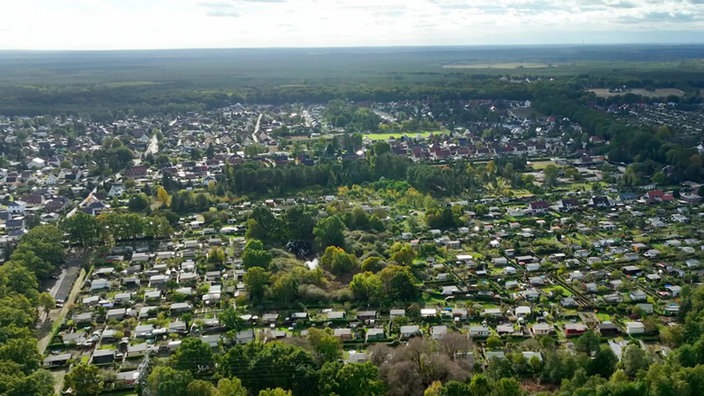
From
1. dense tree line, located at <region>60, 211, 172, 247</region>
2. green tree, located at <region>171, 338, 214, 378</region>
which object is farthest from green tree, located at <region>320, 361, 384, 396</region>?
dense tree line, located at <region>60, 211, 172, 247</region>

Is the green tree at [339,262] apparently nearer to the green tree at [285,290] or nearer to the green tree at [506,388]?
the green tree at [285,290]

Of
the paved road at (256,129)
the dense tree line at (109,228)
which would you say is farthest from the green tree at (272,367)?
the paved road at (256,129)

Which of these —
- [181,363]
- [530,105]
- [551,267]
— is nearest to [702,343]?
[551,267]

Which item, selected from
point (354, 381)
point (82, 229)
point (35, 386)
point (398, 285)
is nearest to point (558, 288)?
point (398, 285)

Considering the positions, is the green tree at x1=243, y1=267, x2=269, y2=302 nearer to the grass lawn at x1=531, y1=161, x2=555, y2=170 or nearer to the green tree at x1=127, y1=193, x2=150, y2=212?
the green tree at x1=127, y1=193, x2=150, y2=212

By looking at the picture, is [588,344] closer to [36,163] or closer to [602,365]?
[602,365]

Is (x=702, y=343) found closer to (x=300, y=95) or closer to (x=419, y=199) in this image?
(x=419, y=199)
